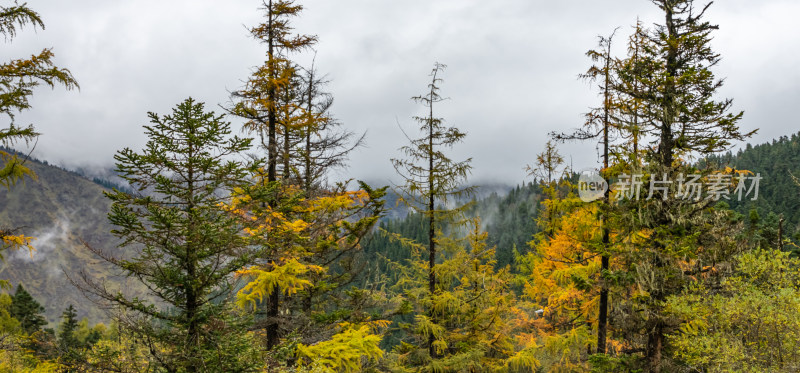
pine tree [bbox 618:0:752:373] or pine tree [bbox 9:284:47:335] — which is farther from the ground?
pine tree [bbox 618:0:752:373]

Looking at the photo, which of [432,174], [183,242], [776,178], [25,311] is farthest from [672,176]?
[776,178]

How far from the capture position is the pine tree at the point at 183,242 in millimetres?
6965

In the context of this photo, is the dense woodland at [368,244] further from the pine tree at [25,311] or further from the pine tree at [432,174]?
the pine tree at [25,311]

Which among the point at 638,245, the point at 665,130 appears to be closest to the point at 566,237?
the point at 638,245

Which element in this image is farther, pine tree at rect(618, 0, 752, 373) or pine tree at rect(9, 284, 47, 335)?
pine tree at rect(9, 284, 47, 335)

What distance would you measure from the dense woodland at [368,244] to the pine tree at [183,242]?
0.04 meters

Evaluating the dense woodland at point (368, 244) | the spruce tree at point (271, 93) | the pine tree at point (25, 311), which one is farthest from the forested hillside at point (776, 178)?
the pine tree at point (25, 311)

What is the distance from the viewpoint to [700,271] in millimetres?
11078

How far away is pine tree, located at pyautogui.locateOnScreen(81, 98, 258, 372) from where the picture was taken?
274 inches

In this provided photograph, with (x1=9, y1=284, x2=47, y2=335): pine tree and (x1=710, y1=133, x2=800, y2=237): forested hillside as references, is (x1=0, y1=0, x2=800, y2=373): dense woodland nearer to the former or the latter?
(x1=9, y1=284, x2=47, y2=335): pine tree

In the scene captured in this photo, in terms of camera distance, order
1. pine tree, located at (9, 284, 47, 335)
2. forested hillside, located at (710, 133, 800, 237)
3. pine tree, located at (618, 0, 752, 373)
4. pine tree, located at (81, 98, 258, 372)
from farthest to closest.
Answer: forested hillside, located at (710, 133, 800, 237) < pine tree, located at (9, 284, 47, 335) < pine tree, located at (618, 0, 752, 373) < pine tree, located at (81, 98, 258, 372)

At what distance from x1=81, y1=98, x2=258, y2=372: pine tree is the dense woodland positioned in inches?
1.5

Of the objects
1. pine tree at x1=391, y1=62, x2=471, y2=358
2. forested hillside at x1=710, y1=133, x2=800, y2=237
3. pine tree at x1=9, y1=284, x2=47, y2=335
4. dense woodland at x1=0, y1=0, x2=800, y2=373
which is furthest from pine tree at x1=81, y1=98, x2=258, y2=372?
forested hillside at x1=710, y1=133, x2=800, y2=237

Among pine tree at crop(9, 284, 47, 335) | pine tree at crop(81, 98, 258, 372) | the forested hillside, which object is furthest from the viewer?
the forested hillside
